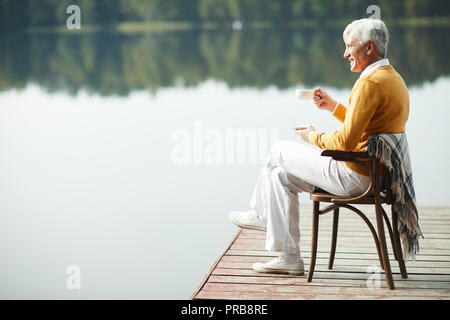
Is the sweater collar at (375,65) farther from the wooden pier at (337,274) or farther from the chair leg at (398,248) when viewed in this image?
the wooden pier at (337,274)

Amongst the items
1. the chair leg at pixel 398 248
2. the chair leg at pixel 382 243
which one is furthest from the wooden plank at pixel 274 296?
the chair leg at pixel 398 248

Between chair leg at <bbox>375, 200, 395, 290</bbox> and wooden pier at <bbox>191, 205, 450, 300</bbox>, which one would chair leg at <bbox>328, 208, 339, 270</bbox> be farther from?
chair leg at <bbox>375, 200, 395, 290</bbox>

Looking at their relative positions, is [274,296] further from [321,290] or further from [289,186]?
[289,186]

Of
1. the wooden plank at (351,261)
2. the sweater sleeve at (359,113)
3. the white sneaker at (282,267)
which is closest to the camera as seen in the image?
the sweater sleeve at (359,113)

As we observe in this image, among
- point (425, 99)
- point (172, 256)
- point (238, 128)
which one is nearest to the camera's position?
point (172, 256)

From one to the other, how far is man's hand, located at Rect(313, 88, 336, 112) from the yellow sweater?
252mm

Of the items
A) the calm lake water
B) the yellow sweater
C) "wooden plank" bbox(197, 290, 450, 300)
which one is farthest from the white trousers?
the calm lake water

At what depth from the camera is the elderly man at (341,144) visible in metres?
2.53

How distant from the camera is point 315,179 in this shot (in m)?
2.71

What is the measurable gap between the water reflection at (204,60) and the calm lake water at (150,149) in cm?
8
